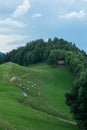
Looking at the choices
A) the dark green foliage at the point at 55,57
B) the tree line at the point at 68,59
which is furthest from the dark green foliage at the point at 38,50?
the dark green foliage at the point at 55,57

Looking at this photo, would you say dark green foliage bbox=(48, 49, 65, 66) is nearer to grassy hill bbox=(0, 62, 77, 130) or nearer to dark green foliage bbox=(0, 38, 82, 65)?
grassy hill bbox=(0, 62, 77, 130)

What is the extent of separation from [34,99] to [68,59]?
2582 inches

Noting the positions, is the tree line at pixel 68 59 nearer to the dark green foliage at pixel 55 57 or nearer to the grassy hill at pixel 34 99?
the dark green foliage at pixel 55 57

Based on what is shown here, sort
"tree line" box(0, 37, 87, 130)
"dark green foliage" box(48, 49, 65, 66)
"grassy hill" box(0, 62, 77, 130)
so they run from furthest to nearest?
"dark green foliage" box(48, 49, 65, 66), "tree line" box(0, 37, 87, 130), "grassy hill" box(0, 62, 77, 130)

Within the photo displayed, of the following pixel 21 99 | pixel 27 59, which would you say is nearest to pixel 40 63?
pixel 27 59

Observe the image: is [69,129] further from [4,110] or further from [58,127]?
[4,110]

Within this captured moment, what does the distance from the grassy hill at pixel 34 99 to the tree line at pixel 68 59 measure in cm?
219

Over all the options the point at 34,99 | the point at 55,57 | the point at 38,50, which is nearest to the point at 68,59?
the point at 55,57

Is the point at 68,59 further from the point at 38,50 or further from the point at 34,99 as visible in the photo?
the point at 34,99

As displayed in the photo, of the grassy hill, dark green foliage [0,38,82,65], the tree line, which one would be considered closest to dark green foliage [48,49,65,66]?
the tree line

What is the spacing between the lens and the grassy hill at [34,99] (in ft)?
148

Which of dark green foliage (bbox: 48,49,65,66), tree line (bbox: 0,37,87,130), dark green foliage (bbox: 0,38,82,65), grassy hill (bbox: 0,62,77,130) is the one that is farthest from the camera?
dark green foliage (bbox: 0,38,82,65)

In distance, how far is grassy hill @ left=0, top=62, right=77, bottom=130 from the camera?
148 ft

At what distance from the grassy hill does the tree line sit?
2.19 metres
